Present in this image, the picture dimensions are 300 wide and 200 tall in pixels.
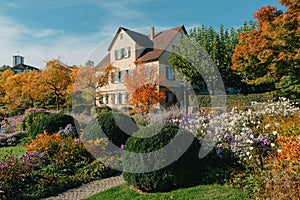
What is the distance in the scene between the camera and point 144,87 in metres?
18.7

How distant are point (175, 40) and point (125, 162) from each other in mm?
20318

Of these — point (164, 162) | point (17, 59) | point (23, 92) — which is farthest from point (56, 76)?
point (17, 59)

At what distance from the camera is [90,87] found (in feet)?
66.5

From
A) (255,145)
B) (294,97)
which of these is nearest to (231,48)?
(294,97)

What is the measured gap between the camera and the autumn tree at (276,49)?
13156 mm

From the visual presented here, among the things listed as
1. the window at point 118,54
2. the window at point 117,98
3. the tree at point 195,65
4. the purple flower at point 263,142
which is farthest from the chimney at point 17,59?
the purple flower at point 263,142

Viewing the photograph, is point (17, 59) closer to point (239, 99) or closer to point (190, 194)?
point (239, 99)

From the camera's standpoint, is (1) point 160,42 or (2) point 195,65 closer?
(2) point 195,65

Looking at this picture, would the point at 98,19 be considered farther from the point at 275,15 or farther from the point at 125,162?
the point at 275,15

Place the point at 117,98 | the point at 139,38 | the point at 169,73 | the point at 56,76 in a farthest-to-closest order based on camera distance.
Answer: the point at 117,98 < the point at 139,38 < the point at 169,73 < the point at 56,76

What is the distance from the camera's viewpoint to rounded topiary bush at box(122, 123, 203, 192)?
4742mm

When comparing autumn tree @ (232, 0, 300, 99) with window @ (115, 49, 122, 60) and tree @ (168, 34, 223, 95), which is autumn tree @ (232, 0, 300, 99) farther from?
window @ (115, 49, 122, 60)

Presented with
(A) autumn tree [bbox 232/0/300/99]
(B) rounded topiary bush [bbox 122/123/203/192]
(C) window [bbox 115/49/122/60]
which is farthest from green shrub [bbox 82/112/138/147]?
(C) window [bbox 115/49/122/60]

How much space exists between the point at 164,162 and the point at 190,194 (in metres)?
0.71
